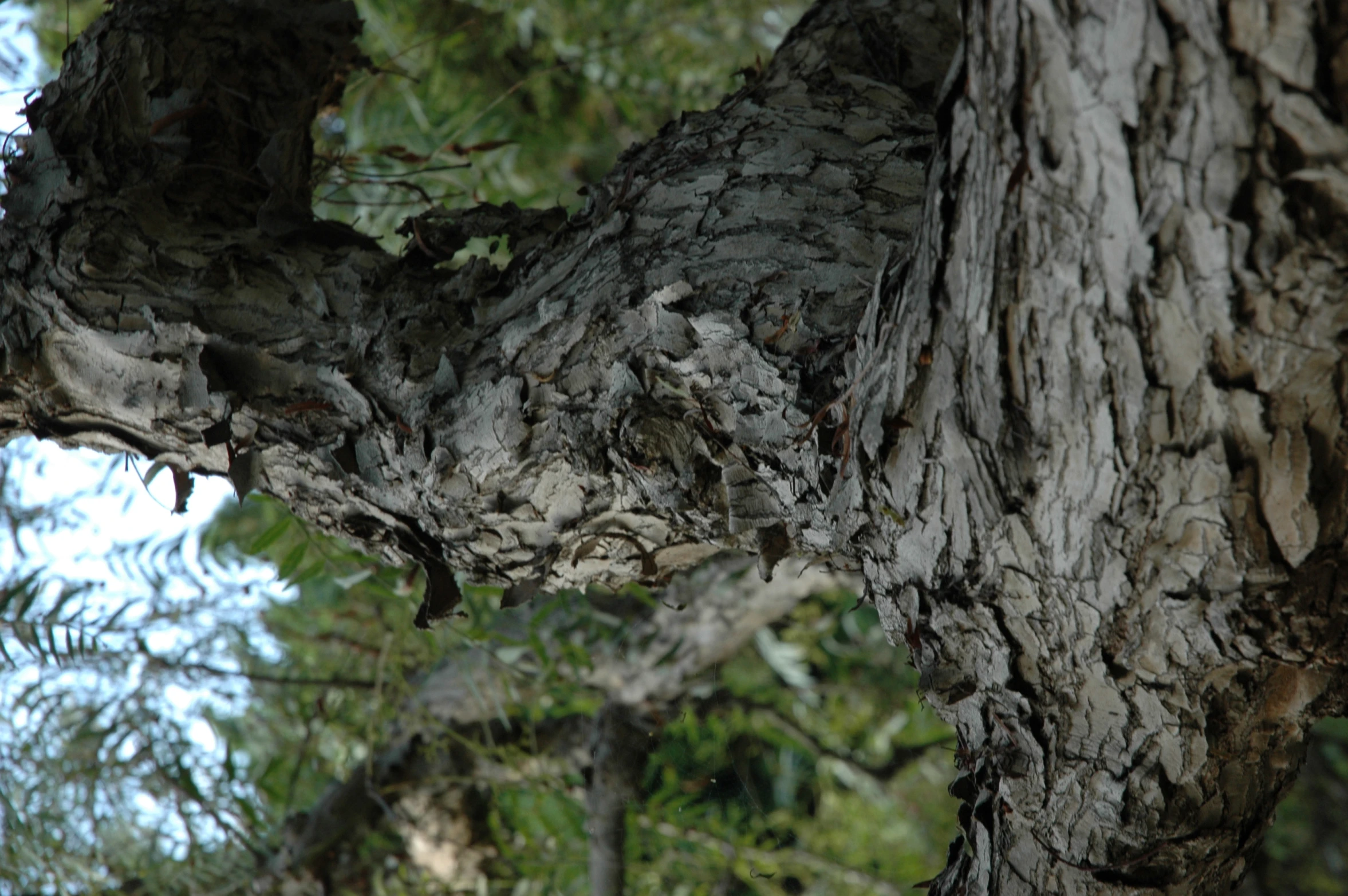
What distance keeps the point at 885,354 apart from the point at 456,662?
3.27 ft

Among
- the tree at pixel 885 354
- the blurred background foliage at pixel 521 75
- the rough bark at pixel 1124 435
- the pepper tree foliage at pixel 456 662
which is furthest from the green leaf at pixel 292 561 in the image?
the rough bark at pixel 1124 435

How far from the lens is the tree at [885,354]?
1.23 feet

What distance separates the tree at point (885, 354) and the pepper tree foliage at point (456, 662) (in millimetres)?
276

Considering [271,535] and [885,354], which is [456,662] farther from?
[885,354]

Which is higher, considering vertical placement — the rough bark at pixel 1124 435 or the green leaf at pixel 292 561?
the green leaf at pixel 292 561

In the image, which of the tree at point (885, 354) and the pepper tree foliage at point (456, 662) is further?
the pepper tree foliage at point (456, 662)

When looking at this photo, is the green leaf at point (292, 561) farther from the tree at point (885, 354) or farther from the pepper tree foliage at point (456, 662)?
the tree at point (885, 354)

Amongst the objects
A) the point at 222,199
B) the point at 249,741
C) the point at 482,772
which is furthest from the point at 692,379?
the point at 249,741

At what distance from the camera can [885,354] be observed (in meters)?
0.49

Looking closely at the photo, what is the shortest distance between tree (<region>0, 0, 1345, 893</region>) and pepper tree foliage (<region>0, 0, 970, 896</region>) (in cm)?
28

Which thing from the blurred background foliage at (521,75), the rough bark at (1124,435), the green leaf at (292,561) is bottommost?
the rough bark at (1124,435)

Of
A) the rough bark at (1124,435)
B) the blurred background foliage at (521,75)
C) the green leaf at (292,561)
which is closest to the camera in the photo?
the rough bark at (1124,435)

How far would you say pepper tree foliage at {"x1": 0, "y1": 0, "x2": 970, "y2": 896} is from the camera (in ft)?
3.76

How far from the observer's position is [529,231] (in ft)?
2.38
